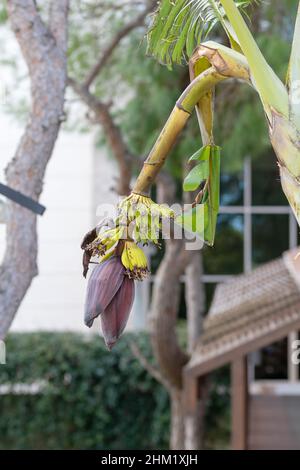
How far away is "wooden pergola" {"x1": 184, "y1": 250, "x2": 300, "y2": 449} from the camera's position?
475cm

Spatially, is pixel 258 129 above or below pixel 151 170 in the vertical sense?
above

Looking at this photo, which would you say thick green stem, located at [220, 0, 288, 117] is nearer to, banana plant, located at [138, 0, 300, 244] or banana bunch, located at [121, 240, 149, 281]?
banana plant, located at [138, 0, 300, 244]

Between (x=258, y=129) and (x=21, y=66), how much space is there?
124 inches

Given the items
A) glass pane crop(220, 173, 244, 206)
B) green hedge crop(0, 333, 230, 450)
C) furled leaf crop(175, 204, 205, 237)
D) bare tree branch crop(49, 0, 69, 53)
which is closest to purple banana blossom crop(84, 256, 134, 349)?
furled leaf crop(175, 204, 205, 237)

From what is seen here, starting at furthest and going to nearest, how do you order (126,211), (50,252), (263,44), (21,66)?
(50,252) → (21,66) → (263,44) → (126,211)

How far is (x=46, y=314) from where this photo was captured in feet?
33.7

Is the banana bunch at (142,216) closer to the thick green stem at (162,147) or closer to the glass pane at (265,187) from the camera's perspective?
the thick green stem at (162,147)

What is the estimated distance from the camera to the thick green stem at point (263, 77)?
1004mm

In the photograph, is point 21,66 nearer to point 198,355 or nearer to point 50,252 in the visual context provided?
point 50,252

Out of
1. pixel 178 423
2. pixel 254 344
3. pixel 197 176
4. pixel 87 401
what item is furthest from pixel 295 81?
pixel 87 401

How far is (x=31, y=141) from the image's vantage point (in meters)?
2.31

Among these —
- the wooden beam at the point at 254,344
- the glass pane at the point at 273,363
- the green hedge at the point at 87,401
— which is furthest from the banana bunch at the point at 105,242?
the glass pane at the point at 273,363

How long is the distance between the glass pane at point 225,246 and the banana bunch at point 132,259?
9.18 metres

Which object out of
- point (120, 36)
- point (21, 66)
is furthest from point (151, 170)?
point (21, 66)
